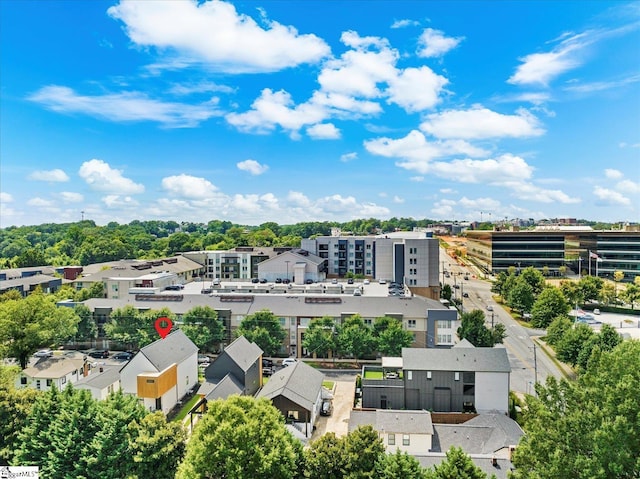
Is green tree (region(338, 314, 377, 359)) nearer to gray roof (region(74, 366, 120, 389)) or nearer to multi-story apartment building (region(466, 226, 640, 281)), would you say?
gray roof (region(74, 366, 120, 389))

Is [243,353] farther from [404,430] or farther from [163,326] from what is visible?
[404,430]

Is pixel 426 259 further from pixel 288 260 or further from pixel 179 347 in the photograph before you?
pixel 179 347

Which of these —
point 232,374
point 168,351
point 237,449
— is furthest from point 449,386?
point 168,351

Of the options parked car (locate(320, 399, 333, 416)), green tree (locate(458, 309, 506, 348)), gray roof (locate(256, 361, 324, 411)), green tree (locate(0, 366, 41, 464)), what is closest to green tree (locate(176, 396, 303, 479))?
gray roof (locate(256, 361, 324, 411))

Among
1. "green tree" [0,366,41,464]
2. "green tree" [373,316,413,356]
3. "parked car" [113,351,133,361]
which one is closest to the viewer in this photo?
"green tree" [0,366,41,464]

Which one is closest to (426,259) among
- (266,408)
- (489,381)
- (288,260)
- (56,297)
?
(288,260)

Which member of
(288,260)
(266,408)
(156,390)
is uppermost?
(288,260)

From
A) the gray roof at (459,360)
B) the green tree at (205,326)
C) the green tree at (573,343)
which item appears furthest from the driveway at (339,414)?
the green tree at (573,343)
